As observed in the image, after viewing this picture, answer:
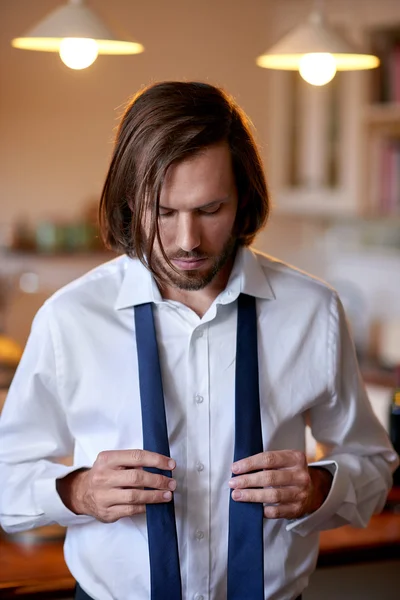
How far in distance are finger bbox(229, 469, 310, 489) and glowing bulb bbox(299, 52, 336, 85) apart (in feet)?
3.49

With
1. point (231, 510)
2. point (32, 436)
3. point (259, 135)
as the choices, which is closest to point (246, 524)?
point (231, 510)

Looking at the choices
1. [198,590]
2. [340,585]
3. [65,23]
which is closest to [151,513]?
[198,590]

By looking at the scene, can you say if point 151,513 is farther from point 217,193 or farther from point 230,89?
point 230,89

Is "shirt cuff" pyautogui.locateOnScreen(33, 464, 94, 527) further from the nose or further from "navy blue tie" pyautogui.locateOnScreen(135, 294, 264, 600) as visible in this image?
the nose

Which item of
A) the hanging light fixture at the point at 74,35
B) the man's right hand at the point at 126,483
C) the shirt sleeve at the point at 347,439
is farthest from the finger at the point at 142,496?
the hanging light fixture at the point at 74,35

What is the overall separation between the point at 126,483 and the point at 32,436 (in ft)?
0.88

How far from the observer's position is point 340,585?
2.13m

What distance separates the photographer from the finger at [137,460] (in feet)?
4.68

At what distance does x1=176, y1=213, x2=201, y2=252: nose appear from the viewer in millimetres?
1493

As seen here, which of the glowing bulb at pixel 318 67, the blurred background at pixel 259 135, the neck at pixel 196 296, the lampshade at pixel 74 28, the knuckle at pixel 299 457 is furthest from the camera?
the blurred background at pixel 259 135

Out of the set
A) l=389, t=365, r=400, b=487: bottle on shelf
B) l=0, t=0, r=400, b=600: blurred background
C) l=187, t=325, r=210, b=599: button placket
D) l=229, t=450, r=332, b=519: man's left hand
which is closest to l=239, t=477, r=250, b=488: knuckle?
l=229, t=450, r=332, b=519: man's left hand

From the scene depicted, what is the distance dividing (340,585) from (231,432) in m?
0.76

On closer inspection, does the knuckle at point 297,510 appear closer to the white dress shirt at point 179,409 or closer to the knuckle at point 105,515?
the white dress shirt at point 179,409

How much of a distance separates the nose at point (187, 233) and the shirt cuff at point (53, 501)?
17.0 inches
